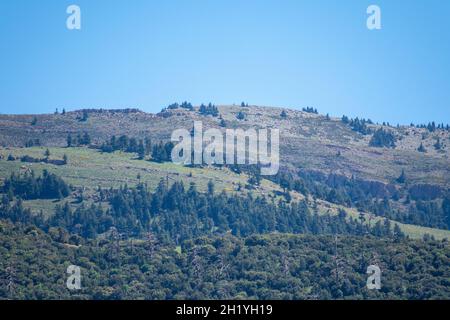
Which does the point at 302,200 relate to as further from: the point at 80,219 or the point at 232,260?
the point at 232,260

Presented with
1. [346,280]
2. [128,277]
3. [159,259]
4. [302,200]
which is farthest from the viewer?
[302,200]

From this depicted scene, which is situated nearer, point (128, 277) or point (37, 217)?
point (128, 277)

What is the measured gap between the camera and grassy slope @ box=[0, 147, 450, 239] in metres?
166

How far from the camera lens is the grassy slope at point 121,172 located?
166000 millimetres

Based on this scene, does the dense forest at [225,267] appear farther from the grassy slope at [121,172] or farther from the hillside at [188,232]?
the grassy slope at [121,172]

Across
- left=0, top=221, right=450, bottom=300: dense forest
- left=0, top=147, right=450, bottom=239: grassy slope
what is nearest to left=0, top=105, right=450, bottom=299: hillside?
left=0, top=221, right=450, bottom=300: dense forest

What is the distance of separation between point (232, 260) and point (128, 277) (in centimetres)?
1076

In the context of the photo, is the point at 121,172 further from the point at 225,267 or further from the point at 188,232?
the point at 225,267

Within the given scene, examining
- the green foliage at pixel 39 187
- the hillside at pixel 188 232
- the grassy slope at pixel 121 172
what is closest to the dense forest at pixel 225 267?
the hillside at pixel 188 232

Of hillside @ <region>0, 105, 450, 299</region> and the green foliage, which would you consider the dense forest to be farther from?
the green foliage

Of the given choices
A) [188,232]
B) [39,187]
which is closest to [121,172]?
[39,187]

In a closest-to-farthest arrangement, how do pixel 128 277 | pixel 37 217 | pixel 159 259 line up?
pixel 128 277 < pixel 159 259 < pixel 37 217
